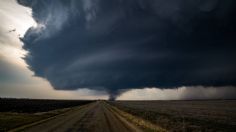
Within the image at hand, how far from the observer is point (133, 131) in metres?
23.4

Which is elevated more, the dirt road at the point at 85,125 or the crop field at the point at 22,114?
the crop field at the point at 22,114

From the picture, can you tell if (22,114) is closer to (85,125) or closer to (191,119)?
(85,125)

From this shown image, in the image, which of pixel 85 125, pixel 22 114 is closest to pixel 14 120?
pixel 85 125

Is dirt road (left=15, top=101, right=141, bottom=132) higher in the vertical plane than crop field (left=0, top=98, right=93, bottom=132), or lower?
→ lower

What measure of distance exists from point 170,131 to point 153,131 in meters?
1.53

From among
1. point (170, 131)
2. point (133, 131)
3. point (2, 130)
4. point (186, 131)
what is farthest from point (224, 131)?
point (2, 130)

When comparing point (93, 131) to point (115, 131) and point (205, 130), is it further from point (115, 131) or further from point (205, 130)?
point (205, 130)

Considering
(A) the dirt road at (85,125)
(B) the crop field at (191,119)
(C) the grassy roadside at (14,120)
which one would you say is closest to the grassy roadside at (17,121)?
(C) the grassy roadside at (14,120)

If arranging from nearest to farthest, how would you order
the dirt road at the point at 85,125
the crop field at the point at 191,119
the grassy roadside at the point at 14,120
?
the dirt road at the point at 85,125, the grassy roadside at the point at 14,120, the crop field at the point at 191,119

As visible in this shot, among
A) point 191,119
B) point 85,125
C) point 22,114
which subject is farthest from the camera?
point 22,114

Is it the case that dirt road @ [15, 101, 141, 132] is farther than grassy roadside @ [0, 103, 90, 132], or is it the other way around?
grassy roadside @ [0, 103, 90, 132]

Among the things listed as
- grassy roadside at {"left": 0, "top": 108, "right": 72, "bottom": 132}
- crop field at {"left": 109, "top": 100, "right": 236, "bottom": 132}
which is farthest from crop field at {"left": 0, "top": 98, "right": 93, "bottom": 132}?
crop field at {"left": 109, "top": 100, "right": 236, "bottom": 132}

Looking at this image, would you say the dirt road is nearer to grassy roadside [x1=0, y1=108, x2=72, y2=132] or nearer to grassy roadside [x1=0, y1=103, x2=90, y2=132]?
grassy roadside [x1=0, y1=103, x2=90, y2=132]

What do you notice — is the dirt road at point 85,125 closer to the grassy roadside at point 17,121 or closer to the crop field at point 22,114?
the grassy roadside at point 17,121
